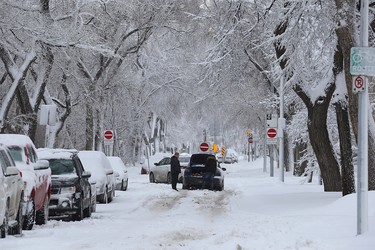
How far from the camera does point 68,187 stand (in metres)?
18.7

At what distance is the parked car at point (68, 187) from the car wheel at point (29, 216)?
274cm

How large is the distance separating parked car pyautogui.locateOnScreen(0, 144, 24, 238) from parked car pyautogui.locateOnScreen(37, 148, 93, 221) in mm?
3735

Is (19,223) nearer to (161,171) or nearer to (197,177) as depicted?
(197,177)

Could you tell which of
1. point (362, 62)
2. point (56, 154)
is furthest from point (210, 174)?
point (362, 62)

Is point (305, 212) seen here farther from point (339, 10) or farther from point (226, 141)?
point (226, 141)

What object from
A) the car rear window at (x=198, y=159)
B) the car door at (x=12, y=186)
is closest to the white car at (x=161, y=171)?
the car rear window at (x=198, y=159)

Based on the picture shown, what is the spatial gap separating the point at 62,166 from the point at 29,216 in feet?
13.7

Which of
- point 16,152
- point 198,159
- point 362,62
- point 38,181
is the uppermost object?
point 362,62

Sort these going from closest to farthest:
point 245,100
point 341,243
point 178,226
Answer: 1. point 341,243
2. point 178,226
3. point 245,100

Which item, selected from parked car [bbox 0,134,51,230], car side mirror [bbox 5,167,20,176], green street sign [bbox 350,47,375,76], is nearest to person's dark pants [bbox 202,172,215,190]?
parked car [bbox 0,134,51,230]

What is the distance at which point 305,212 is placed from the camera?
19.1 meters

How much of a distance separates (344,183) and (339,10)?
17.1 ft

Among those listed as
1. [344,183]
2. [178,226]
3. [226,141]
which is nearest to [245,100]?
[344,183]

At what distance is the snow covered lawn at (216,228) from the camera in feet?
41.7
